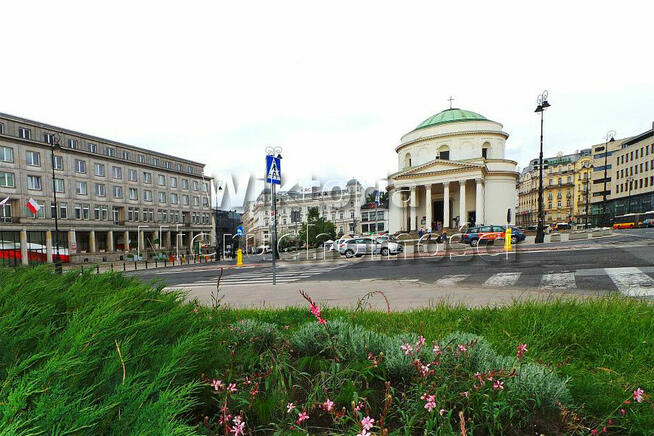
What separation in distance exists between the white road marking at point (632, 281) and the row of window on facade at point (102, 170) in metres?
46.1

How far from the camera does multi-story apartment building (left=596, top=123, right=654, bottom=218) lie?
6125 cm

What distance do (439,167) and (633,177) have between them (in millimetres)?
51137

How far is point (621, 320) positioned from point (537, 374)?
283 cm

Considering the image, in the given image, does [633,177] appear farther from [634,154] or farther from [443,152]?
[443,152]

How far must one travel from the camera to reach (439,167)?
51531mm

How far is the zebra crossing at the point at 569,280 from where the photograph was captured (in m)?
7.50

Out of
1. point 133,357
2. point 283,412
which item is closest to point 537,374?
point 283,412

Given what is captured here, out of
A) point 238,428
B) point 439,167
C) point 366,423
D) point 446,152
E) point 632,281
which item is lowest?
point 632,281

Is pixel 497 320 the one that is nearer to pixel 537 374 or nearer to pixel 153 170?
pixel 537 374

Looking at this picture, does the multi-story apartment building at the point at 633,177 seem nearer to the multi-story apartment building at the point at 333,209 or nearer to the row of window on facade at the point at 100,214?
the multi-story apartment building at the point at 333,209

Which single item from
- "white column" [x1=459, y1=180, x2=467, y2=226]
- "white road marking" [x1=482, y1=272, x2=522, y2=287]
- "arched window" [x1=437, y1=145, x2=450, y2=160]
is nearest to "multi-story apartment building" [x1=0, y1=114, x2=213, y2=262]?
"white road marking" [x1=482, y1=272, x2=522, y2=287]

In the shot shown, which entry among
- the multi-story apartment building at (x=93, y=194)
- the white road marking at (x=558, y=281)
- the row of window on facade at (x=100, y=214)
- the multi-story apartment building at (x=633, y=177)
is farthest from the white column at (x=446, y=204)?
the row of window on facade at (x=100, y=214)

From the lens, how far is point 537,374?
208 centimetres

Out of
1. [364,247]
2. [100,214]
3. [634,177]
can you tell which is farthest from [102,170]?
[634,177]
